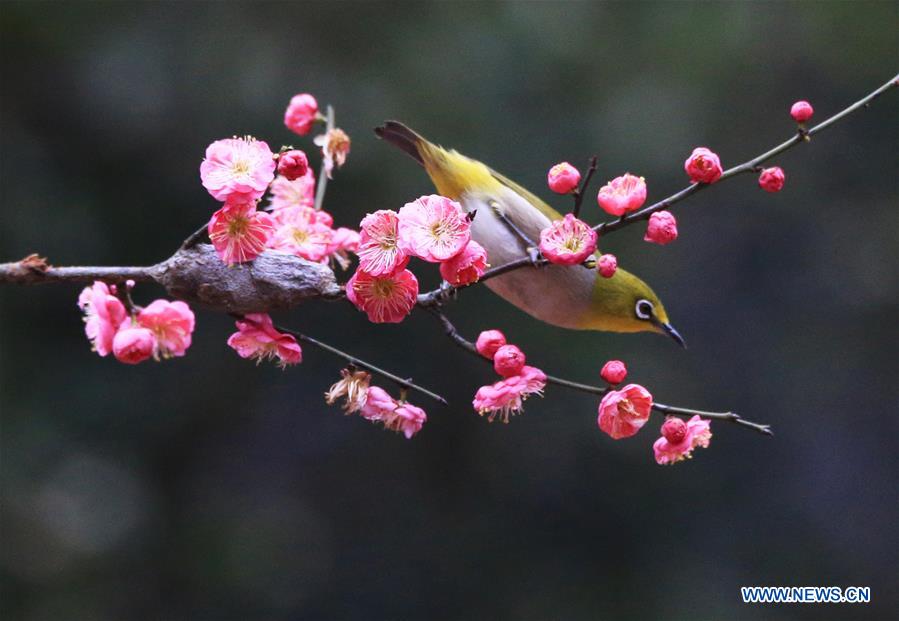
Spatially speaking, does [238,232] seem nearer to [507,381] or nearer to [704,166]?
[507,381]

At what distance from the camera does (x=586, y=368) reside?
14.8ft

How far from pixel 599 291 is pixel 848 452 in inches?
165

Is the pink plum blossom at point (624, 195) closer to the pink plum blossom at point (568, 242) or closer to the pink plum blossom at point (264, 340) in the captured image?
the pink plum blossom at point (568, 242)

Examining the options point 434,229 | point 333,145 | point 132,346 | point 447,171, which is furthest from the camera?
point 447,171

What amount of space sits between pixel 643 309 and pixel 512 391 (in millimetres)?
508

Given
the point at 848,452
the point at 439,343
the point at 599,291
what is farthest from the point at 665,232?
the point at 848,452

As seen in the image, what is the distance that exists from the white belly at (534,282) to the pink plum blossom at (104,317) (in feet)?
1.76

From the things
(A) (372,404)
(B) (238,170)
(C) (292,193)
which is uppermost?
(C) (292,193)

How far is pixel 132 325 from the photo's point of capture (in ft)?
3.87

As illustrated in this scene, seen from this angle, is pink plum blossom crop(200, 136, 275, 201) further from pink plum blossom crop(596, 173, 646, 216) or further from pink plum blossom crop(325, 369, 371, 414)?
pink plum blossom crop(596, 173, 646, 216)

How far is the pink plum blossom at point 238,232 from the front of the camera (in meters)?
1.10

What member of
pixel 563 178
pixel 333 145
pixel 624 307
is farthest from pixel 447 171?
pixel 563 178

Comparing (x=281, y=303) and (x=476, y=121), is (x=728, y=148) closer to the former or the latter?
(x=476, y=121)

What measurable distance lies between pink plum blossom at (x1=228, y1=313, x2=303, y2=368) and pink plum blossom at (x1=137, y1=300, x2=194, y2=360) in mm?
82
